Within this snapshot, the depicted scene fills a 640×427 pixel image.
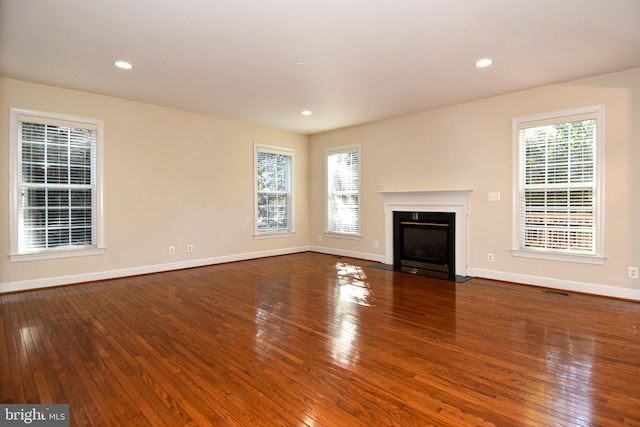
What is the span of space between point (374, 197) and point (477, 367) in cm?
435

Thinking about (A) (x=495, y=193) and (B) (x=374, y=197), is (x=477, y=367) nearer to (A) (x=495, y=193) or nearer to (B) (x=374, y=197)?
(A) (x=495, y=193)

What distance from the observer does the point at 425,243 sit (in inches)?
216

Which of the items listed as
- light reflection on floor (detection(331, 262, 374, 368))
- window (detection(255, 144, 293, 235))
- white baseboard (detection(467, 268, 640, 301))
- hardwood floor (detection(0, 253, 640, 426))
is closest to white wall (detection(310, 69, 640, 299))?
white baseboard (detection(467, 268, 640, 301))

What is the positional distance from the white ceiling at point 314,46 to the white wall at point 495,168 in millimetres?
323

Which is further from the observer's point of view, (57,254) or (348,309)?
(57,254)

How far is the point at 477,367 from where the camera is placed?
2.28 meters

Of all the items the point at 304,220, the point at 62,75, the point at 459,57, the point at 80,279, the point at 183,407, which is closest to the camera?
the point at 183,407

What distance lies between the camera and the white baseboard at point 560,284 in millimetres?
3879

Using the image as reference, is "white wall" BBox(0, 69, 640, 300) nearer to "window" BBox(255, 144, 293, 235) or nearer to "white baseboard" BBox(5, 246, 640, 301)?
"white baseboard" BBox(5, 246, 640, 301)

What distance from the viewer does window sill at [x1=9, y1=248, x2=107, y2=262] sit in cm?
423

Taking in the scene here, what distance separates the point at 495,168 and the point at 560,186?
84cm

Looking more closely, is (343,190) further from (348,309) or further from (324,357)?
(324,357)

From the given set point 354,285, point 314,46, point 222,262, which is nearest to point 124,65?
point 314,46

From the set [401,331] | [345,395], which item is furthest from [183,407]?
[401,331]
